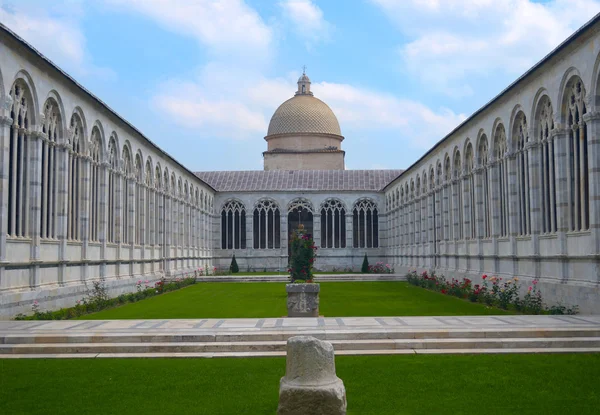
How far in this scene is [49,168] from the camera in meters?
22.6

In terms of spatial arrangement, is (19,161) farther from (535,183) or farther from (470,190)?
(470,190)

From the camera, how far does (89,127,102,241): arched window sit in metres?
26.6

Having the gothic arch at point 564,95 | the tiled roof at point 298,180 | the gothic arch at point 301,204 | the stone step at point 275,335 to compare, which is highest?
the tiled roof at point 298,180

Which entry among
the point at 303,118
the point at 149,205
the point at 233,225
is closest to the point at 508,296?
the point at 149,205

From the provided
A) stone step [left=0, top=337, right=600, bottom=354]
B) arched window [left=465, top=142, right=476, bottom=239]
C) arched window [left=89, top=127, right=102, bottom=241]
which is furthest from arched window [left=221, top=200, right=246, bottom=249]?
stone step [left=0, top=337, right=600, bottom=354]

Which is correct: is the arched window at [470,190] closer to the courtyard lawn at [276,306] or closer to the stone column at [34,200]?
the courtyard lawn at [276,306]

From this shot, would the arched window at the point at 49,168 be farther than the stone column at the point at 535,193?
No

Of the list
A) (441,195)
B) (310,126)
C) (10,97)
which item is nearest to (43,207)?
(10,97)

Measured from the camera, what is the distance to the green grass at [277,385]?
9.22 meters

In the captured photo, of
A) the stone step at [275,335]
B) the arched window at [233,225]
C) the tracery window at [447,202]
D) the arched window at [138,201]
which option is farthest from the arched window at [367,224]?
the stone step at [275,335]

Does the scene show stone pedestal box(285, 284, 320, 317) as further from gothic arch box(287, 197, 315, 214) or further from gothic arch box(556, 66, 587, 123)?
gothic arch box(287, 197, 315, 214)

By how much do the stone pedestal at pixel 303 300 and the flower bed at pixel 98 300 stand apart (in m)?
6.67

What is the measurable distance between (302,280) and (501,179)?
10882mm

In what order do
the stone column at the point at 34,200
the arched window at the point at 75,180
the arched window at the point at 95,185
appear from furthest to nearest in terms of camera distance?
the arched window at the point at 95,185 → the arched window at the point at 75,180 → the stone column at the point at 34,200
